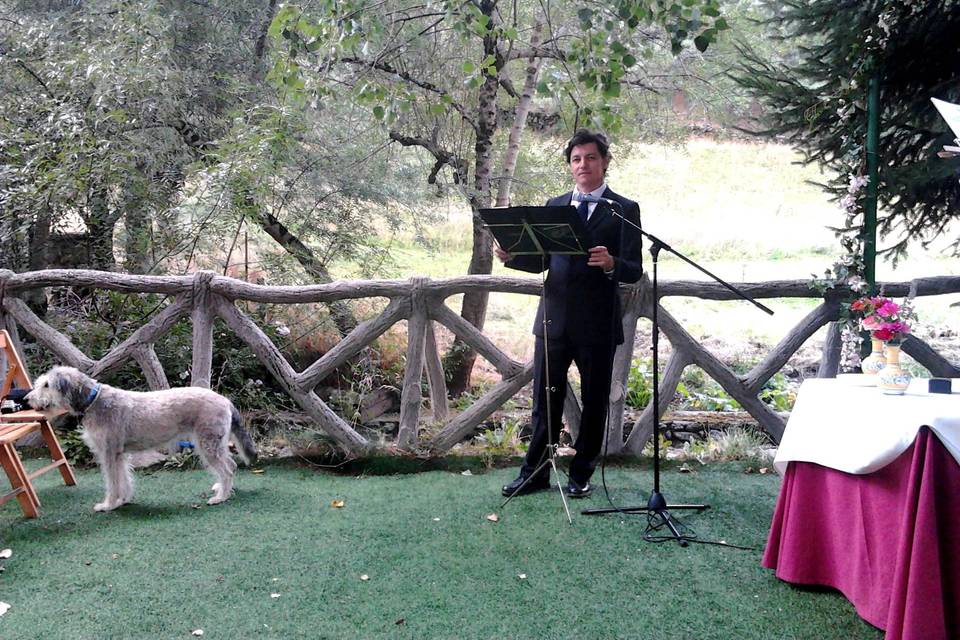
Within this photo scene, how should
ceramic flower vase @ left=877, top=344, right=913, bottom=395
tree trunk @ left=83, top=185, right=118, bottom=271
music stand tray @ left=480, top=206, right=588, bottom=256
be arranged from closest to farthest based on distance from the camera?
1. ceramic flower vase @ left=877, top=344, right=913, bottom=395
2. music stand tray @ left=480, top=206, right=588, bottom=256
3. tree trunk @ left=83, top=185, right=118, bottom=271

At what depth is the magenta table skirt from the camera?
2354 millimetres

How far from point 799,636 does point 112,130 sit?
640 cm

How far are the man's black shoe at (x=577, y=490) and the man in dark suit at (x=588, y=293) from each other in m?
0.28

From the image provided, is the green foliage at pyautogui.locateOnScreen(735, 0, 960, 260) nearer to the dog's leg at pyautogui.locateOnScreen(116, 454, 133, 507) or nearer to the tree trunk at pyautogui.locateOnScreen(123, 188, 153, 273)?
the dog's leg at pyautogui.locateOnScreen(116, 454, 133, 507)

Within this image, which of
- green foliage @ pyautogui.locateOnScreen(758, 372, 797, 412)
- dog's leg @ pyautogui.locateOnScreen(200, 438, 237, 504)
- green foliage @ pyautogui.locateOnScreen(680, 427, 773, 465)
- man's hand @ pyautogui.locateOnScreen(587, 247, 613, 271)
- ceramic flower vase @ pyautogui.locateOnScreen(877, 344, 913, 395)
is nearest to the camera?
ceramic flower vase @ pyautogui.locateOnScreen(877, 344, 913, 395)

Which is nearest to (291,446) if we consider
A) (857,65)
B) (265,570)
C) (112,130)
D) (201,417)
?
(201,417)

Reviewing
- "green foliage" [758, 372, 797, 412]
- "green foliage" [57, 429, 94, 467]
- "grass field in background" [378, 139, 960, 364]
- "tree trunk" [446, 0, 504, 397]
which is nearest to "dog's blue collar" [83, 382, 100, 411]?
"green foliage" [57, 429, 94, 467]

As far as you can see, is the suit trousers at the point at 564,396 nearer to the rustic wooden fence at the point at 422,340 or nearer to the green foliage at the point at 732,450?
the rustic wooden fence at the point at 422,340

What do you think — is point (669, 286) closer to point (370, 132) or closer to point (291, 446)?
point (291, 446)

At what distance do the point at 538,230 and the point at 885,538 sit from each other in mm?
1963

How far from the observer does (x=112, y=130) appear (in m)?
6.38

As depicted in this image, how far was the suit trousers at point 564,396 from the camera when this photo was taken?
13.5ft

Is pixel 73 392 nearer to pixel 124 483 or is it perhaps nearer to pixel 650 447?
pixel 124 483

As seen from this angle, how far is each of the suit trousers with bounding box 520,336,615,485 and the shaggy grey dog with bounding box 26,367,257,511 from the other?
185 cm
